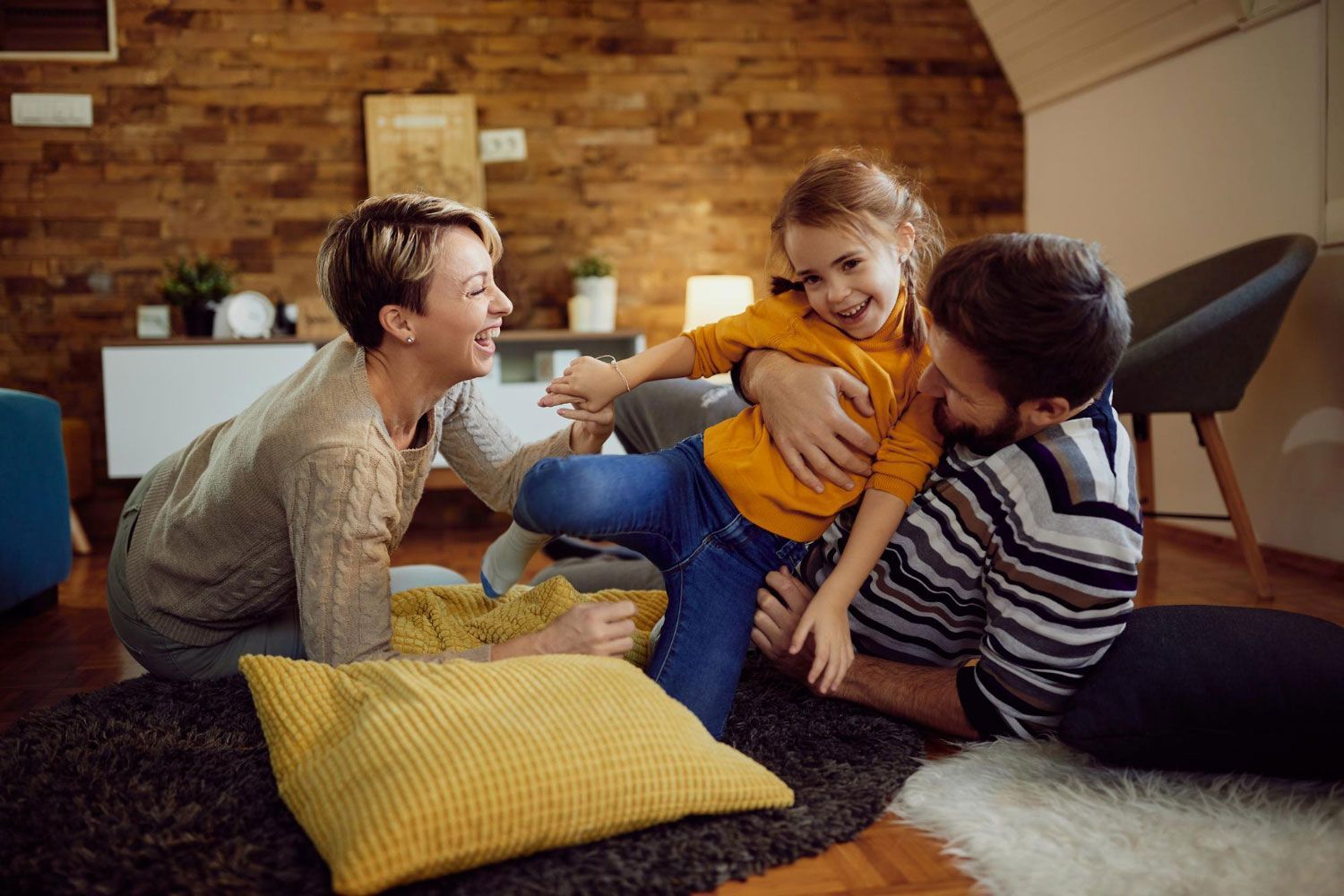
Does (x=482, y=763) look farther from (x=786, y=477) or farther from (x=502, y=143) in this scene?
(x=502, y=143)

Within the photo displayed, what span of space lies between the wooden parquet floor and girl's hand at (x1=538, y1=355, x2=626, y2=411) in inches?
31.5

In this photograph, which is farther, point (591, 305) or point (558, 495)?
point (591, 305)

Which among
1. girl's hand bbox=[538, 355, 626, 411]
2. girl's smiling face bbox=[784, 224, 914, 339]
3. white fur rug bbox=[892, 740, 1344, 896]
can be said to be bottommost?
white fur rug bbox=[892, 740, 1344, 896]

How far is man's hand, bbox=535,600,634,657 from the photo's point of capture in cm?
159

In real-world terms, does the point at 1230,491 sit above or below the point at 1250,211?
below

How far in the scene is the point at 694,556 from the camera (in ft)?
5.36

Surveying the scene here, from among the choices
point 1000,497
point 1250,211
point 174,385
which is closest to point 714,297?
point 1250,211

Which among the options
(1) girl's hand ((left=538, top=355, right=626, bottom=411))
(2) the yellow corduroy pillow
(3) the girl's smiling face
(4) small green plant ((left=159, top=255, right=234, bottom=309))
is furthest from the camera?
(4) small green plant ((left=159, top=255, right=234, bottom=309))

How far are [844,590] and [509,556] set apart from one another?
2.32 ft

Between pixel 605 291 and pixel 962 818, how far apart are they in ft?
11.6

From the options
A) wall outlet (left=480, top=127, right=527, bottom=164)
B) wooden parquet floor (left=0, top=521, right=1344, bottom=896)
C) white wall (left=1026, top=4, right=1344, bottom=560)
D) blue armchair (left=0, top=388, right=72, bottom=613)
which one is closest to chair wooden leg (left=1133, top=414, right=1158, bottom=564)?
wooden parquet floor (left=0, top=521, right=1344, bottom=896)

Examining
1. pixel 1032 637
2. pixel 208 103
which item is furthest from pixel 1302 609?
pixel 208 103

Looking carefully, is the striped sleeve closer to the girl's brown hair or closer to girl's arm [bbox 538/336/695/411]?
the girl's brown hair

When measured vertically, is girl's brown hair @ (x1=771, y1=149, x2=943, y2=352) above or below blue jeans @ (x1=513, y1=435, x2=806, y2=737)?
above
